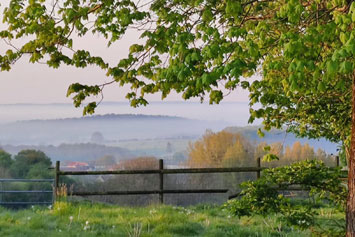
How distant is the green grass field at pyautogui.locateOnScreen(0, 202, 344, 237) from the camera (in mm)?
9922

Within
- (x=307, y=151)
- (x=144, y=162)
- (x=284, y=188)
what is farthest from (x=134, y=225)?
(x=307, y=151)

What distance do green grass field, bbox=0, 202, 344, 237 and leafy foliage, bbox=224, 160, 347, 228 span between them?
59.1 inches

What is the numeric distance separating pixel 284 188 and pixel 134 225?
3200 mm

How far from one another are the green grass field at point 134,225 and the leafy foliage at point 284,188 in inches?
59.1

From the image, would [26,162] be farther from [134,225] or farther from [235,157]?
[134,225]

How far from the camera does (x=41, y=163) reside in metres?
21.6

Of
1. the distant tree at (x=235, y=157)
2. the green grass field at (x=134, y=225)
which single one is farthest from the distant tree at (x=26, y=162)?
the green grass field at (x=134, y=225)

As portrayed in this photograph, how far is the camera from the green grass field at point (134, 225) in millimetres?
9922

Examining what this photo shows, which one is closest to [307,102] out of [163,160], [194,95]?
[194,95]

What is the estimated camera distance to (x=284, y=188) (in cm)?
738

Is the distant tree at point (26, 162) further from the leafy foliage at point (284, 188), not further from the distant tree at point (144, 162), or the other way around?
the leafy foliage at point (284, 188)

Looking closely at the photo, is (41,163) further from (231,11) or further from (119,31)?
(231,11)

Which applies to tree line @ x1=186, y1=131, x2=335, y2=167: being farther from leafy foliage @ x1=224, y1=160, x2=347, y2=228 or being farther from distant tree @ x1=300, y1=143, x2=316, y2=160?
leafy foliage @ x1=224, y1=160, x2=347, y2=228

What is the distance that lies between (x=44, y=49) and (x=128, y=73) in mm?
1316
